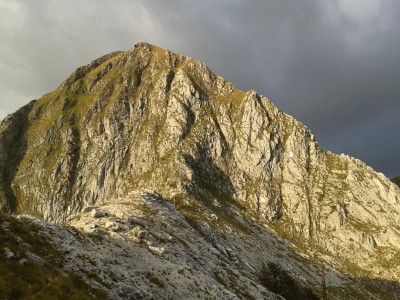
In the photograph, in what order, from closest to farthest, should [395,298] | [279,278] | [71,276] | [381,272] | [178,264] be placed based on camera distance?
[71,276] → [178,264] → [279,278] → [395,298] → [381,272]

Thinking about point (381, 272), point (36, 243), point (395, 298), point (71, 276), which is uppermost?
point (381, 272)

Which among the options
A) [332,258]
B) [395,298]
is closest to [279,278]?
[395,298]

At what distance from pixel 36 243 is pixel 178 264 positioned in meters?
21.7

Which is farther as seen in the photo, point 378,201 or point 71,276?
point 378,201

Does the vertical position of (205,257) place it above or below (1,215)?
above

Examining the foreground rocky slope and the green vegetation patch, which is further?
the foreground rocky slope

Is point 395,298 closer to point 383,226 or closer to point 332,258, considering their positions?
point 332,258

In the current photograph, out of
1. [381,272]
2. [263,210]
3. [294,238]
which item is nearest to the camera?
[381,272]

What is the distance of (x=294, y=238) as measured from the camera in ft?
577

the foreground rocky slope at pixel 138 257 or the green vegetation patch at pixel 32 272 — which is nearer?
the green vegetation patch at pixel 32 272

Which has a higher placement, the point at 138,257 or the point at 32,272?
the point at 138,257

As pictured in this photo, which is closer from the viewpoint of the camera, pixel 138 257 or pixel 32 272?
pixel 32 272

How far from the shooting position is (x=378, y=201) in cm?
19650

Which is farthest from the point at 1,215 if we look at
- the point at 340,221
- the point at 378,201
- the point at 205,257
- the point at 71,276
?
the point at 378,201
